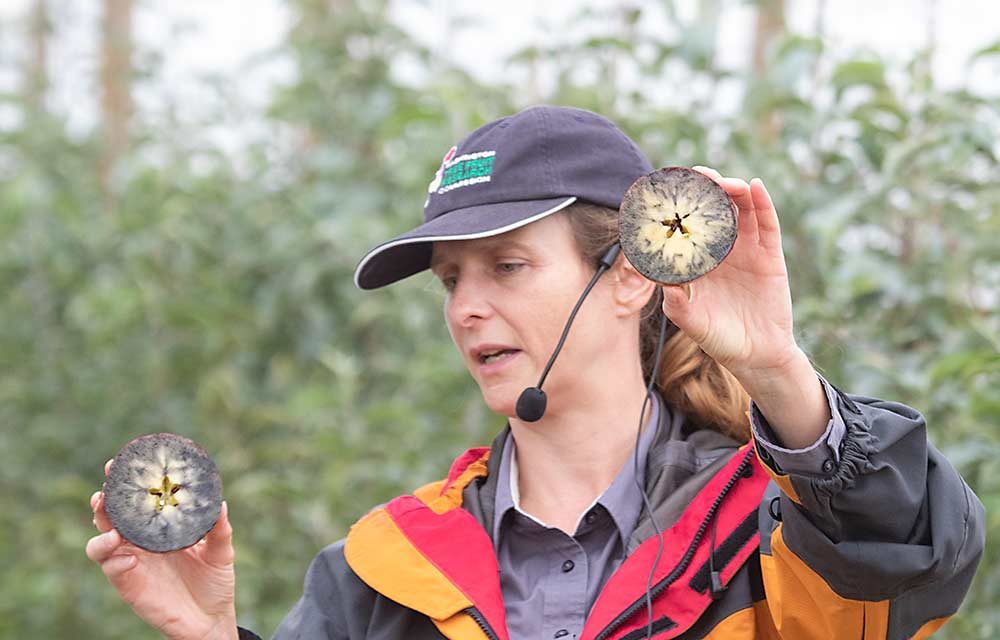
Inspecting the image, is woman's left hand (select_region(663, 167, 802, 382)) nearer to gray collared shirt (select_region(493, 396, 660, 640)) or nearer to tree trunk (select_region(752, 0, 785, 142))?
gray collared shirt (select_region(493, 396, 660, 640))

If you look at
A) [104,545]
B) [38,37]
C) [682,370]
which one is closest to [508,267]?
[682,370]

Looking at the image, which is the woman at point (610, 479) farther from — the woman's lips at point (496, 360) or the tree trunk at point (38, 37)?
the tree trunk at point (38, 37)

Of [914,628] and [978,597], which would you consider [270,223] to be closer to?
[978,597]

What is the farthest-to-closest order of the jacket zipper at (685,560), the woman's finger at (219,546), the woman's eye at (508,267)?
the woman's eye at (508,267) < the woman's finger at (219,546) < the jacket zipper at (685,560)

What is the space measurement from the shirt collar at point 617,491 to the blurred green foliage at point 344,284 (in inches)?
15.5

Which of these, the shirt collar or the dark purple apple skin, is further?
the shirt collar

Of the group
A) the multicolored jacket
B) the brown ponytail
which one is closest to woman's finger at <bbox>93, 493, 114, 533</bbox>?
the multicolored jacket

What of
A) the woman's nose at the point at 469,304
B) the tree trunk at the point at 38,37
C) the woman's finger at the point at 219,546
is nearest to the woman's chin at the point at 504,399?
the woman's nose at the point at 469,304

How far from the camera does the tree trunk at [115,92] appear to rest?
9.20 m

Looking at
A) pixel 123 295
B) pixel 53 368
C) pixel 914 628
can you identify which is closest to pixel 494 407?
pixel 914 628

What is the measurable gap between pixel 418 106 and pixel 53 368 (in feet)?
9.37

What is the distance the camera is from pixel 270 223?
507 centimetres

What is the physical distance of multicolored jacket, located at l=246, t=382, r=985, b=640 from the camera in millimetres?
1502

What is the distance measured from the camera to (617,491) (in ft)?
6.42
